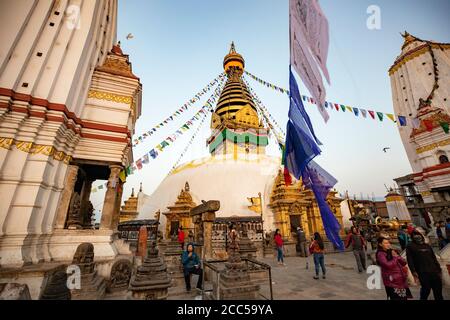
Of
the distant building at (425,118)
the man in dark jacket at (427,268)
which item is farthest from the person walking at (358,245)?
the distant building at (425,118)

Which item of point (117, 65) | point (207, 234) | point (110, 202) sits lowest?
point (207, 234)

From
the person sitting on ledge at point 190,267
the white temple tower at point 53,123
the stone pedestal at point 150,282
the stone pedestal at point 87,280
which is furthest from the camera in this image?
the person sitting on ledge at point 190,267

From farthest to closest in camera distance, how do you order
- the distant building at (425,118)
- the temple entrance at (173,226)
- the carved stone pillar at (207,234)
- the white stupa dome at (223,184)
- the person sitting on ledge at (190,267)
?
the distant building at (425,118) → the white stupa dome at (223,184) → the temple entrance at (173,226) → the carved stone pillar at (207,234) → the person sitting on ledge at (190,267)

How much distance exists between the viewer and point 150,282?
3.04 m

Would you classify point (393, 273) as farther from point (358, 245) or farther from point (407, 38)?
point (407, 38)

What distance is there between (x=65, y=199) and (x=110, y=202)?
1214 millimetres

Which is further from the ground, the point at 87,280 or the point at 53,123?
the point at 53,123

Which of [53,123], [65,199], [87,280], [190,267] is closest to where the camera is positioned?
[87,280]

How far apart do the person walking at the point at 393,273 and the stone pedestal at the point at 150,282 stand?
3592 millimetres

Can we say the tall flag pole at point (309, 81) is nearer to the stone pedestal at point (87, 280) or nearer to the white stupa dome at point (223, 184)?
the stone pedestal at point (87, 280)

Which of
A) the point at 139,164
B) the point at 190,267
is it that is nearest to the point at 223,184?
the point at 139,164

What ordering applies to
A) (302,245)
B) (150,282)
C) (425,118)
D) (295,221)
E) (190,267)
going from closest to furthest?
(150,282), (190,267), (302,245), (295,221), (425,118)

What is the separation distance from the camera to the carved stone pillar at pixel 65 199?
230 inches
